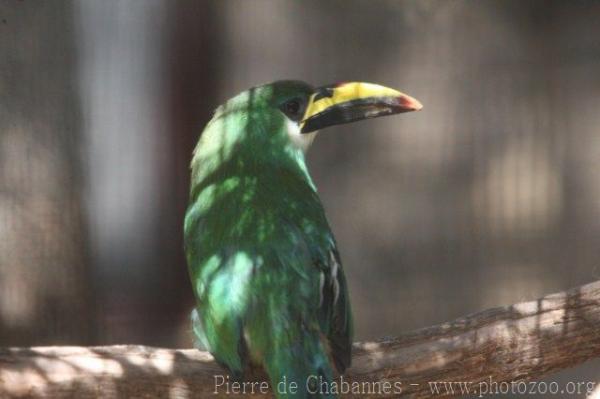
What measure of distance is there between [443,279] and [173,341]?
1.19m

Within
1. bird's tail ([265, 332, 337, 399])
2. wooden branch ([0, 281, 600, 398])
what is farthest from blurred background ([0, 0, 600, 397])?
bird's tail ([265, 332, 337, 399])

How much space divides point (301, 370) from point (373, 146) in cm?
178

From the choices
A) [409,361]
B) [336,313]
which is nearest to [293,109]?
[336,313]

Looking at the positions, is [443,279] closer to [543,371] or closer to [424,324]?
[424,324]

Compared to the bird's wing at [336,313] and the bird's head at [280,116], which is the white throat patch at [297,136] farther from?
the bird's wing at [336,313]

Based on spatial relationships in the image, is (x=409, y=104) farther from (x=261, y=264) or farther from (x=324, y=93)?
(x=261, y=264)

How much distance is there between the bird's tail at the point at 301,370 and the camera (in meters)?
2.42

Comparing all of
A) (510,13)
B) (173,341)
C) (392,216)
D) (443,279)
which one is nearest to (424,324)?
(443,279)

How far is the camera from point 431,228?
407 cm

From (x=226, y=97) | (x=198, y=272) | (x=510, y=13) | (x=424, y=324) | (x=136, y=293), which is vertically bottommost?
(x=424, y=324)

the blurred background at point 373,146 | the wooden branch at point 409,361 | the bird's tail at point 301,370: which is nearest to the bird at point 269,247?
the bird's tail at point 301,370

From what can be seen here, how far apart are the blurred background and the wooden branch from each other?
1.20 m

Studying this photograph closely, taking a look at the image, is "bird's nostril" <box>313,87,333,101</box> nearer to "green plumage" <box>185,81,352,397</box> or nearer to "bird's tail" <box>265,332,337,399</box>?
"green plumage" <box>185,81,352,397</box>

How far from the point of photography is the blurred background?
375 cm
